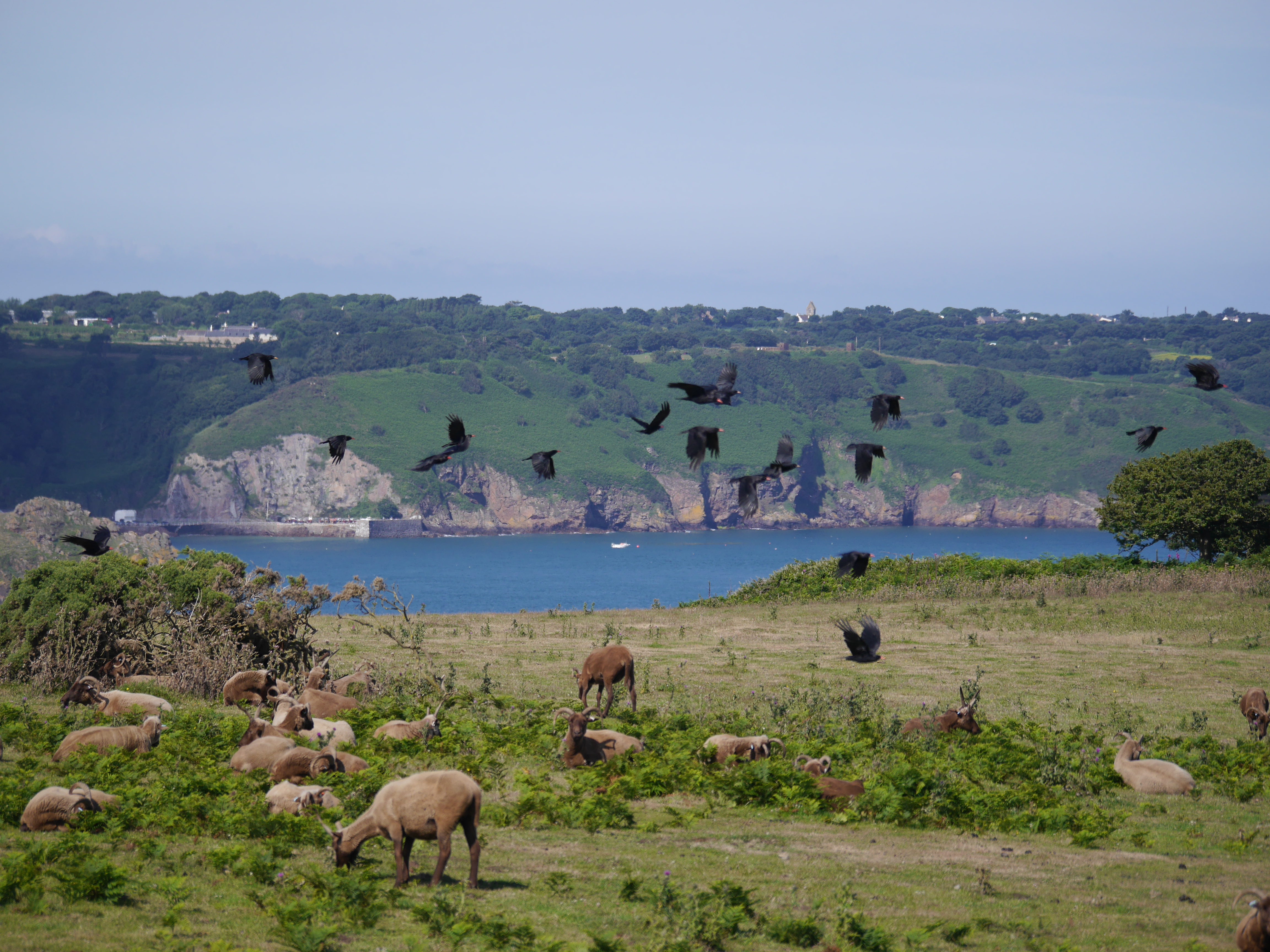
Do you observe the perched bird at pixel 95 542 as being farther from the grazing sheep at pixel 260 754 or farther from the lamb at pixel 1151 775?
the lamb at pixel 1151 775

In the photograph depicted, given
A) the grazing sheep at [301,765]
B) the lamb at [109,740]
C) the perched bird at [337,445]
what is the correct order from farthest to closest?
the perched bird at [337,445], the lamb at [109,740], the grazing sheep at [301,765]

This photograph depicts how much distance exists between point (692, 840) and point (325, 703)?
9011mm

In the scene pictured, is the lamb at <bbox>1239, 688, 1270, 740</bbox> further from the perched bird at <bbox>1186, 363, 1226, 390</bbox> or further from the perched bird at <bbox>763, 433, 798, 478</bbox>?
the perched bird at <bbox>763, 433, 798, 478</bbox>

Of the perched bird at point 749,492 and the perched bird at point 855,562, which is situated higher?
the perched bird at point 749,492

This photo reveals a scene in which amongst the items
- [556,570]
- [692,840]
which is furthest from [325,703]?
[556,570]

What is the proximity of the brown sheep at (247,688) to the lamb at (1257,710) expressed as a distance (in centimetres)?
1748

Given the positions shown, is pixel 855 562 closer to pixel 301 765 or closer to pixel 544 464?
pixel 544 464

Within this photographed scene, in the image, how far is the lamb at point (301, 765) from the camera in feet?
48.6

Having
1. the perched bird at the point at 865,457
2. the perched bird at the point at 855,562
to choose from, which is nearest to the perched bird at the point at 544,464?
the perched bird at the point at 865,457

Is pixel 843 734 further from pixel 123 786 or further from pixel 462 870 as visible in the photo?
pixel 123 786

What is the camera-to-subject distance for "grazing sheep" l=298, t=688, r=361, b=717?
19984 mm

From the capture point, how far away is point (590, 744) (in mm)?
16984

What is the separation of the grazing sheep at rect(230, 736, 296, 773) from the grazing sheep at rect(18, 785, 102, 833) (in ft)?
8.46

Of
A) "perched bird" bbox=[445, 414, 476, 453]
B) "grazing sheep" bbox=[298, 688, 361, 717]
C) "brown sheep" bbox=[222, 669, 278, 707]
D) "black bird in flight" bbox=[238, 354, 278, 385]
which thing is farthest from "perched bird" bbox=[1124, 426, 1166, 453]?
"brown sheep" bbox=[222, 669, 278, 707]
